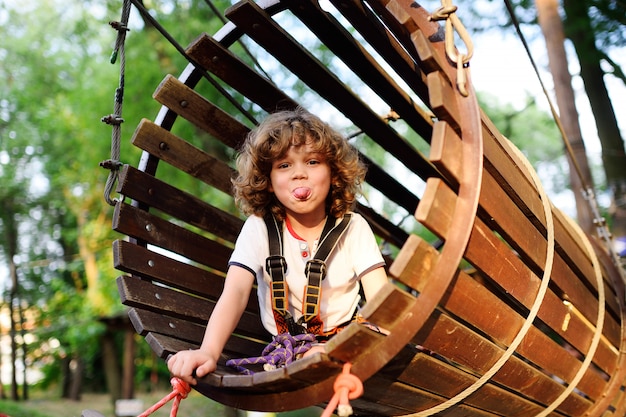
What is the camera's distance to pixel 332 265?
7.67 ft

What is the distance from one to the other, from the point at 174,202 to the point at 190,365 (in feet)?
3.59

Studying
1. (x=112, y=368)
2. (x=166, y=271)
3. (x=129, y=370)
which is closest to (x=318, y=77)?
(x=166, y=271)

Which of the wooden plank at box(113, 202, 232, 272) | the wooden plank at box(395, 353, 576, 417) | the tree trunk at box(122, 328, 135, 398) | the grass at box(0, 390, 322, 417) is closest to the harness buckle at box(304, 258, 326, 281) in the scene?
the wooden plank at box(395, 353, 576, 417)

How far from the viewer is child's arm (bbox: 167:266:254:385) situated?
5.98 feet

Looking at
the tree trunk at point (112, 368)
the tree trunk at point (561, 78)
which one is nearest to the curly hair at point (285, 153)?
the tree trunk at point (561, 78)

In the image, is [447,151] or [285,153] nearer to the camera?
[447,151]

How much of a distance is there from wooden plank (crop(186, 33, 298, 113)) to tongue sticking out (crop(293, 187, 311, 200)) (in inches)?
30.0

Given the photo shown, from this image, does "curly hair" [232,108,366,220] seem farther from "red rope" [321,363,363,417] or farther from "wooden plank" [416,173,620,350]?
"red rope" [321,363,363,417]

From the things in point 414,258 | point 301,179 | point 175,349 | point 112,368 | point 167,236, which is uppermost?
point 301,179

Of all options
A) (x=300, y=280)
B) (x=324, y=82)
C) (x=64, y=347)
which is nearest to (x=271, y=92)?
(x=324, y=82)

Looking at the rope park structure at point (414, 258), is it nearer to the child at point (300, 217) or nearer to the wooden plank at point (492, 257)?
the wooden plank at point (492, 257)

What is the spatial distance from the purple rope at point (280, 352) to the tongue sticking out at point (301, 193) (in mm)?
467

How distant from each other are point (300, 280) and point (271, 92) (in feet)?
3.21

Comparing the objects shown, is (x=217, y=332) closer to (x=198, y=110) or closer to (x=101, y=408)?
(x=198, y=110)
